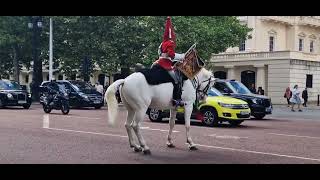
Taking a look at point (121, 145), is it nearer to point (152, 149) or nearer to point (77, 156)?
point (152, 149)

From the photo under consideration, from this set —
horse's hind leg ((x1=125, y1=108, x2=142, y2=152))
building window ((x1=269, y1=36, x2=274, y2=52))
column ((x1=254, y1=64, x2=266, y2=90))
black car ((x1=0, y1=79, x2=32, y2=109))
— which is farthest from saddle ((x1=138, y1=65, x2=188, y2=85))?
building window ((x1=269, y1=36, x2=274, y2=52))

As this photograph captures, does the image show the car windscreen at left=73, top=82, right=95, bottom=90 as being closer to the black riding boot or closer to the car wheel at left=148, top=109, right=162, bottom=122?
the car wheel at left=148, top=109, right=162, bottom=122

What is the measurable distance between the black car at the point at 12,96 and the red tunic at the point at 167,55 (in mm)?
19965

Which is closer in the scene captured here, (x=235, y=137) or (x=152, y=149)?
(x=152, y=149)

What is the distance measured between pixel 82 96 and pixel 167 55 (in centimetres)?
2016

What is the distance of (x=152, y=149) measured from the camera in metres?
11.9

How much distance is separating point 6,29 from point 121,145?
30937 millimetres

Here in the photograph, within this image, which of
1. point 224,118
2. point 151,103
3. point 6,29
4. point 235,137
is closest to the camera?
point 151,103

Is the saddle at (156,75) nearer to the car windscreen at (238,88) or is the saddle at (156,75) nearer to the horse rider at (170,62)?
the horse rider at (170,62)

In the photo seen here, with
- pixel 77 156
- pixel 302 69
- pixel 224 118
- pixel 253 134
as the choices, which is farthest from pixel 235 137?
pixel 302 69

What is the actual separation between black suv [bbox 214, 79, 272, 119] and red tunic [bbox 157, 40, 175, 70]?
1109 centimetres

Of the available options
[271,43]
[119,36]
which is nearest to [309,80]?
[271,43]

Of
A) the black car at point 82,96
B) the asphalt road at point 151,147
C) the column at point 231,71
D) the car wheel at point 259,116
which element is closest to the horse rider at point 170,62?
the asphalt road at point 151,147
